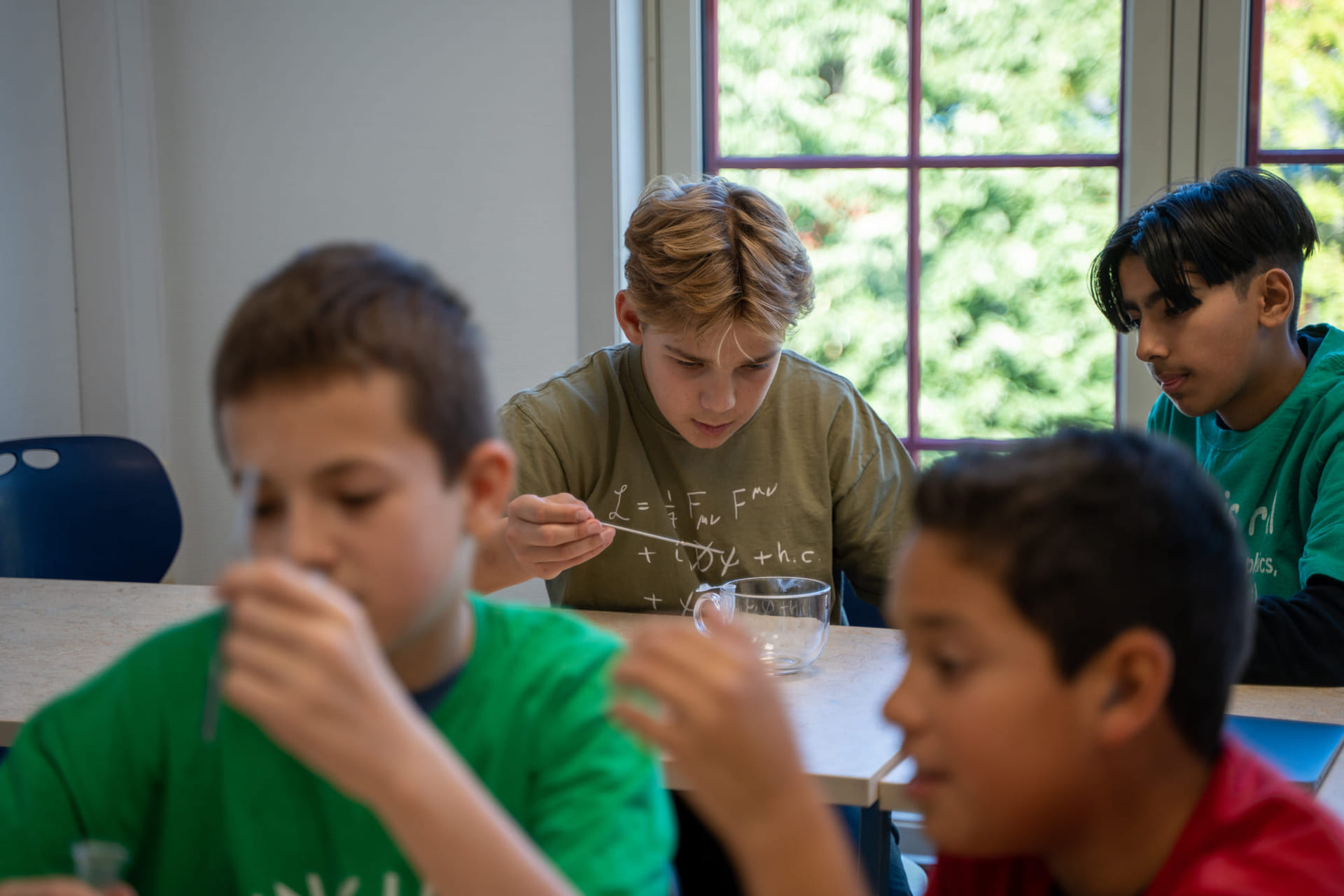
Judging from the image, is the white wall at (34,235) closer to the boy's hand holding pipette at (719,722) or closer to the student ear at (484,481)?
the student ear at (484,481)

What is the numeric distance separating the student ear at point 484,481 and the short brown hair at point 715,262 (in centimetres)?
99

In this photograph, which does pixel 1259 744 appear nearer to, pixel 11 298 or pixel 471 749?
pixel 471 749

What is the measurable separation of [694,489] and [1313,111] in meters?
1.83

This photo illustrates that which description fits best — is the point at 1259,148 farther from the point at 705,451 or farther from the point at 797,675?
the point at 797,675

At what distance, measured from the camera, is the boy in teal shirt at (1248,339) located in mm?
1839

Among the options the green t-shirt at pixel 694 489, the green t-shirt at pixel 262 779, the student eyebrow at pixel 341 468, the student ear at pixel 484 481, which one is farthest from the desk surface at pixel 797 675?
the student eyebrow at pixel 341 468

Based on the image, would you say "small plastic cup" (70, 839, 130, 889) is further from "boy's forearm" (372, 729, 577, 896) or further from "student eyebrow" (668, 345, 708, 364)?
"student eyebrow" (668, 345, 708, 364)

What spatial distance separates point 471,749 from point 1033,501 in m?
0.42

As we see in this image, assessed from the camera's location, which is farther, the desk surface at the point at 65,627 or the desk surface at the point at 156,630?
the desk surface at the point at 65,627

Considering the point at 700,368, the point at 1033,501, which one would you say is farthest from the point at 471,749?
the point at 700,368

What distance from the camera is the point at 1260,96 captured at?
110 inches

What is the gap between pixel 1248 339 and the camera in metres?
1.86

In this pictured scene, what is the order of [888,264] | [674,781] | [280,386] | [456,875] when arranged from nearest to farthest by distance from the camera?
[456,875], [280,386], [674,781], [888,264]

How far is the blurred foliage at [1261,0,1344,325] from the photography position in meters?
2.76
